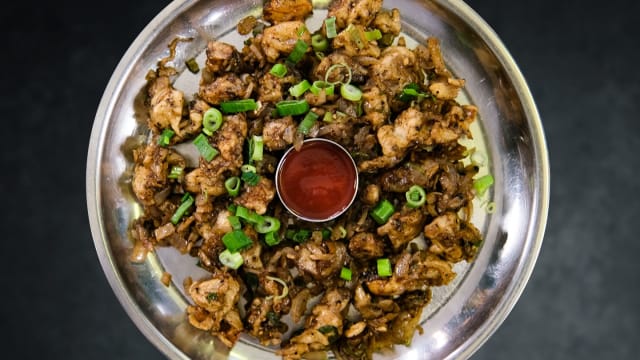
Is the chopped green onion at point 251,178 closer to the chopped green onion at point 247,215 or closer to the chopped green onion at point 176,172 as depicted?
the chopped green onion at point 247,215

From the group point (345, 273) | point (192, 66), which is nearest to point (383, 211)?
Result: point (345, 273)

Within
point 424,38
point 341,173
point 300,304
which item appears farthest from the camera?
point 424,38

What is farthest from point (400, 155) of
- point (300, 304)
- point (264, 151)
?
point (300, 304)

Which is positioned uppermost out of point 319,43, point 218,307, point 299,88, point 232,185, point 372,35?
point 372,35

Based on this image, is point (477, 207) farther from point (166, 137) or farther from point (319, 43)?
point (166, 137)

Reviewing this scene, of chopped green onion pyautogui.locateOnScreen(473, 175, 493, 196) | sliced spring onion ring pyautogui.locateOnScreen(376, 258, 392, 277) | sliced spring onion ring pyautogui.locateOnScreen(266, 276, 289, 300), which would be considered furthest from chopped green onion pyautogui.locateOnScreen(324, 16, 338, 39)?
sliced spring onion ring pyautogui.locateOnScreen(266, 276, 289, 300)

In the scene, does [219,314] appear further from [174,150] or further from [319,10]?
[319,10]
